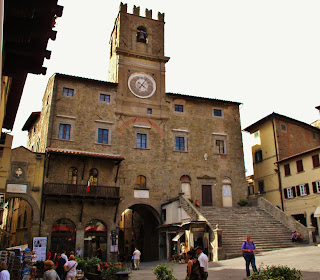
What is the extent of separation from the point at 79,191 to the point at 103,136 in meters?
5.47

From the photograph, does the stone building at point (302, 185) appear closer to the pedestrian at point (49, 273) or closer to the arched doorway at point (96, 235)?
the arched doorway at point (96, 235)

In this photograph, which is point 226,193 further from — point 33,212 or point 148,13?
point 148,13

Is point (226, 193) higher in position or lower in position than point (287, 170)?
lower

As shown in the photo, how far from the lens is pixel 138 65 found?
33406 mm

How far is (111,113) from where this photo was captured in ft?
102

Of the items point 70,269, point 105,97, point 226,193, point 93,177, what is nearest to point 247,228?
point 226,193

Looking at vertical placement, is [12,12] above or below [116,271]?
above

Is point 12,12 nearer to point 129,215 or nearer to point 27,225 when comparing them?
point 27,225

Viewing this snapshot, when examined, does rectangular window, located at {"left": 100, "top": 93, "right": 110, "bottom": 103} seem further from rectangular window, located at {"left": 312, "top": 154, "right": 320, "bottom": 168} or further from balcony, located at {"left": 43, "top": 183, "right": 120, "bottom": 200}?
rectangular window, located at {"left": 312, "top": 154, "right": 320, "bottom": 168}

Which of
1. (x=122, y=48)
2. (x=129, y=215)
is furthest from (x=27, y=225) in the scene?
(x=122, y=48)

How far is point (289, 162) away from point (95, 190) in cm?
1839

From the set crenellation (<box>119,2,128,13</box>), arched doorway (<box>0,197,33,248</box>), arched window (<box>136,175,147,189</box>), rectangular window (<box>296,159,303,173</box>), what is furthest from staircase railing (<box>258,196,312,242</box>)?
crenellation (<box>119,2,128,13</box>)

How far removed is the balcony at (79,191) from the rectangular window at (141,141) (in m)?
4.85

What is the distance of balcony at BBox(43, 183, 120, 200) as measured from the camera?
26347 mm
